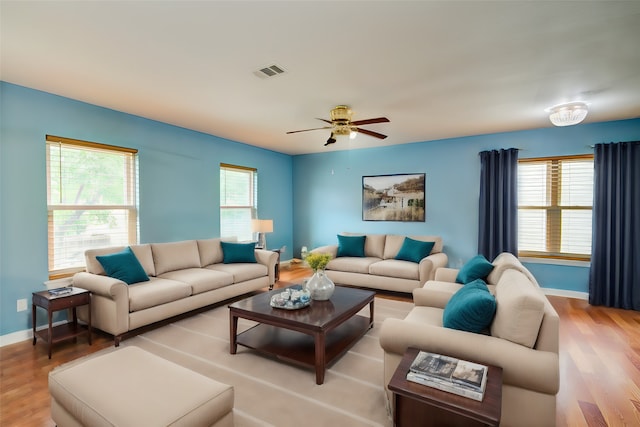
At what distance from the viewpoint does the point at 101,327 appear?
3.07 m

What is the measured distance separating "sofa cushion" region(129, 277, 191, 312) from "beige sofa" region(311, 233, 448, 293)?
7.72 ft

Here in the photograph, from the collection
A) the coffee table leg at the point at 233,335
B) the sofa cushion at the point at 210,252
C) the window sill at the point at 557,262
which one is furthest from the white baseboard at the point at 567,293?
the sofa cushion at the point at 210,252

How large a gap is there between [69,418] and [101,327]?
162 centimetres

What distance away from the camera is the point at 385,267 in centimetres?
471

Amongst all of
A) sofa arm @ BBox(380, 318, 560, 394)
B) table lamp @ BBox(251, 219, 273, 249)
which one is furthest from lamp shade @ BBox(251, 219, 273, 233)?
sofa arm @ BBox(380, 318, 560, 394)

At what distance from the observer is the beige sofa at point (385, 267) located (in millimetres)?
4473

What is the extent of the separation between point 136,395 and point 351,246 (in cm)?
422

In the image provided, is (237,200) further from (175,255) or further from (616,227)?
(616,227)

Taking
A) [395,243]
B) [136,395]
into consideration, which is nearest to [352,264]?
[395,243]

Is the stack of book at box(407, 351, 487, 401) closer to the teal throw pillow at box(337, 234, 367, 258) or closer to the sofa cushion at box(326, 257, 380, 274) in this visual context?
the sofa cushion at box(326, 257, 380, 274)

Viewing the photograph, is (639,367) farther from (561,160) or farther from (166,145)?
(166,145)

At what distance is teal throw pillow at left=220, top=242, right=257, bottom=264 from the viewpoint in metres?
4.75

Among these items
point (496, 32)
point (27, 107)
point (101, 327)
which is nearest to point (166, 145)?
point (27, 107)

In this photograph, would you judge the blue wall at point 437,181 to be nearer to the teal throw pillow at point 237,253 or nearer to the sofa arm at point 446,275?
the sofa arm at point 446,275
